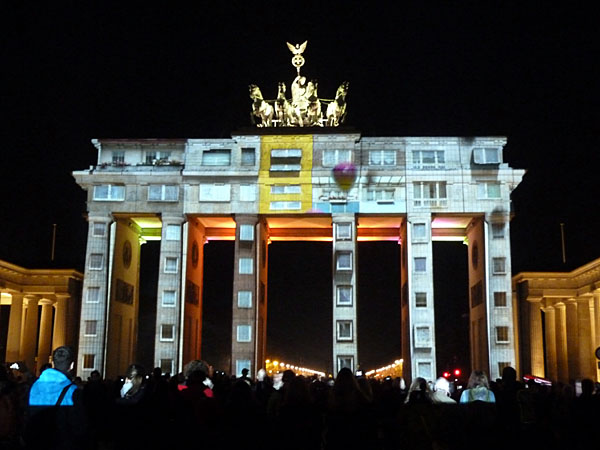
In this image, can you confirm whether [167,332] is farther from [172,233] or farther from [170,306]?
[172,233]

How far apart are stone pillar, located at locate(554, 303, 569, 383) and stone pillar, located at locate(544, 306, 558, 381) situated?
0.57 m

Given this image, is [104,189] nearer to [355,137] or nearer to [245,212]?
[245,212]

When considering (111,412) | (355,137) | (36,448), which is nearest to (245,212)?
(355,137)

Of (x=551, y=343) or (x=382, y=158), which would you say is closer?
(x=382, y=158)

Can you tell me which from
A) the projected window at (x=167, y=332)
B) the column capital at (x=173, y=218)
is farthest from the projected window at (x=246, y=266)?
the projected window at (x=167, y=332)

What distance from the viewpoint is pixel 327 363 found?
4564 inches

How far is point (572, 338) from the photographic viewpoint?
7431 cm

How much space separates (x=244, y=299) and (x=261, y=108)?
1669 centimetres

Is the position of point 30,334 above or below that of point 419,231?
below

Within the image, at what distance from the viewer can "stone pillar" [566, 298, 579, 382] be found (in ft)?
235

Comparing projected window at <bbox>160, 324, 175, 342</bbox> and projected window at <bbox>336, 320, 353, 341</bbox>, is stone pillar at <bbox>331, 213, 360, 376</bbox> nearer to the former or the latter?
projected window at <bbox>336, 320, 353, 341</bbox>

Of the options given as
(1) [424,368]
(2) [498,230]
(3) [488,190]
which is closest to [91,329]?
(1) [424,368]

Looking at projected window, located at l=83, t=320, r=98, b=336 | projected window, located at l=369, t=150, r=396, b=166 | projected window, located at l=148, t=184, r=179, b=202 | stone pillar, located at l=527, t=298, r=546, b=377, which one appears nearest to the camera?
projected window, located at l=83, t=320, r=98, b=336

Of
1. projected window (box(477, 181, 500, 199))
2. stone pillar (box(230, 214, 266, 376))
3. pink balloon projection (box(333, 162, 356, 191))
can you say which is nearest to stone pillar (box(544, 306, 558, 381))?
projected window (box(477, 181, 500, 199))
